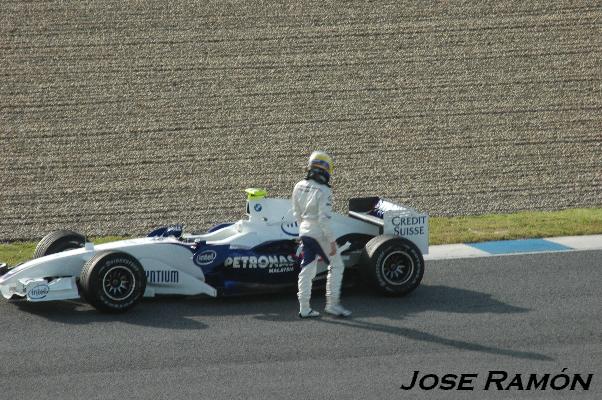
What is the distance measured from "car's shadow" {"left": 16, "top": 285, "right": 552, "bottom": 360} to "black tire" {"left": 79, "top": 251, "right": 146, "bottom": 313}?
6.5 inches

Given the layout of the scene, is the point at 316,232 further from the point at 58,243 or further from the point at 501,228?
the point at 501,228

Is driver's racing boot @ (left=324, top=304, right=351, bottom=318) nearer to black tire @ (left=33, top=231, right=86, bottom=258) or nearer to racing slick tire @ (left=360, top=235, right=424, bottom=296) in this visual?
racing slick tire @ (left=360, top=235, right=424, bottom=296)

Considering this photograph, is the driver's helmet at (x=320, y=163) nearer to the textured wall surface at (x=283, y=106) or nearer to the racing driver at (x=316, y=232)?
the racing driver at (x=316, y=232)

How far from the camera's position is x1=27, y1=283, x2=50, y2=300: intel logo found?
1139 centimetres

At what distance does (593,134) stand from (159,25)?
10312 millimetres

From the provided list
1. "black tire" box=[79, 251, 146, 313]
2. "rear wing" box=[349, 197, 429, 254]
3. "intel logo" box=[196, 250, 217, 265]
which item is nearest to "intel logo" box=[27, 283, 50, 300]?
"black tire" box=[79, 251, 146, 313]

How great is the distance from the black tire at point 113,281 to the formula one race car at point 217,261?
11 millimetres

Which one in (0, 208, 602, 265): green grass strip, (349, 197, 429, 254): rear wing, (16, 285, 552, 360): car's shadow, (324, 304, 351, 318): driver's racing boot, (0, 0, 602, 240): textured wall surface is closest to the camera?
(16, 285, 552, 360): car's shadow

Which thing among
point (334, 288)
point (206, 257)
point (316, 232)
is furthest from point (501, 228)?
point (206, 257)

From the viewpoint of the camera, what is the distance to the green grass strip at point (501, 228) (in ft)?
51.6

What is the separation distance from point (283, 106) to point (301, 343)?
1242cm

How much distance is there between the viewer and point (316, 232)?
11297 mm

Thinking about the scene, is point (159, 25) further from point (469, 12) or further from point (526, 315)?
point (526, 315)

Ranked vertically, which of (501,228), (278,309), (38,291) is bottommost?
(278,309)
